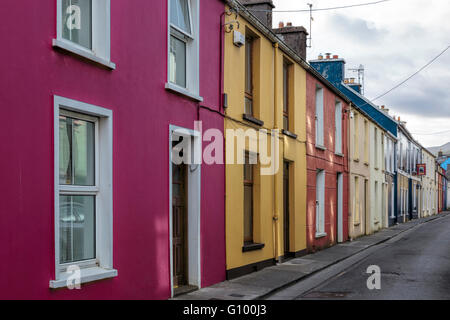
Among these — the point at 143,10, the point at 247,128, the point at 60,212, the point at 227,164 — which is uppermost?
the point at 143,10

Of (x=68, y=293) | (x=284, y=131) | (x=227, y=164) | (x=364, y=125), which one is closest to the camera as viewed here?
(x=68, y=293)

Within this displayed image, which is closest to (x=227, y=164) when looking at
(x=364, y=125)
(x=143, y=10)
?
(x=143, y=10)

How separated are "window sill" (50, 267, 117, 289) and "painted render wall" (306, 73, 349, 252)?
33.2ft

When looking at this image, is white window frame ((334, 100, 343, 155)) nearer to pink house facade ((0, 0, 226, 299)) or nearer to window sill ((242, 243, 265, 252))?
window sill ((242, 243, 265, 252))

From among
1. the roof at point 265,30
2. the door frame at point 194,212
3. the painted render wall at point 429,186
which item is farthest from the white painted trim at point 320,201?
the painted render wall at point 429,186

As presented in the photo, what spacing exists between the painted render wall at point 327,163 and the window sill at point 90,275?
33.2 ft

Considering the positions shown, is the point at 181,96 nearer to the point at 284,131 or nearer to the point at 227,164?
the point at 227,164

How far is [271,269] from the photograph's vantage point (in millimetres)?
12156

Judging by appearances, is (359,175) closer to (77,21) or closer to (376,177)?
(376,177)

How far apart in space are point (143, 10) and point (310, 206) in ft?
32.9

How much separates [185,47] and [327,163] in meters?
10.2

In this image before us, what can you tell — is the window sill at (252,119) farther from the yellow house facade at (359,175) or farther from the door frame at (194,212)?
Answer: the yellow house facade at (359,175)

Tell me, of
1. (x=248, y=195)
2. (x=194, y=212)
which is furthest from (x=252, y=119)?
(x=194, y=212)

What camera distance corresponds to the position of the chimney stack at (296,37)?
58.1ft
